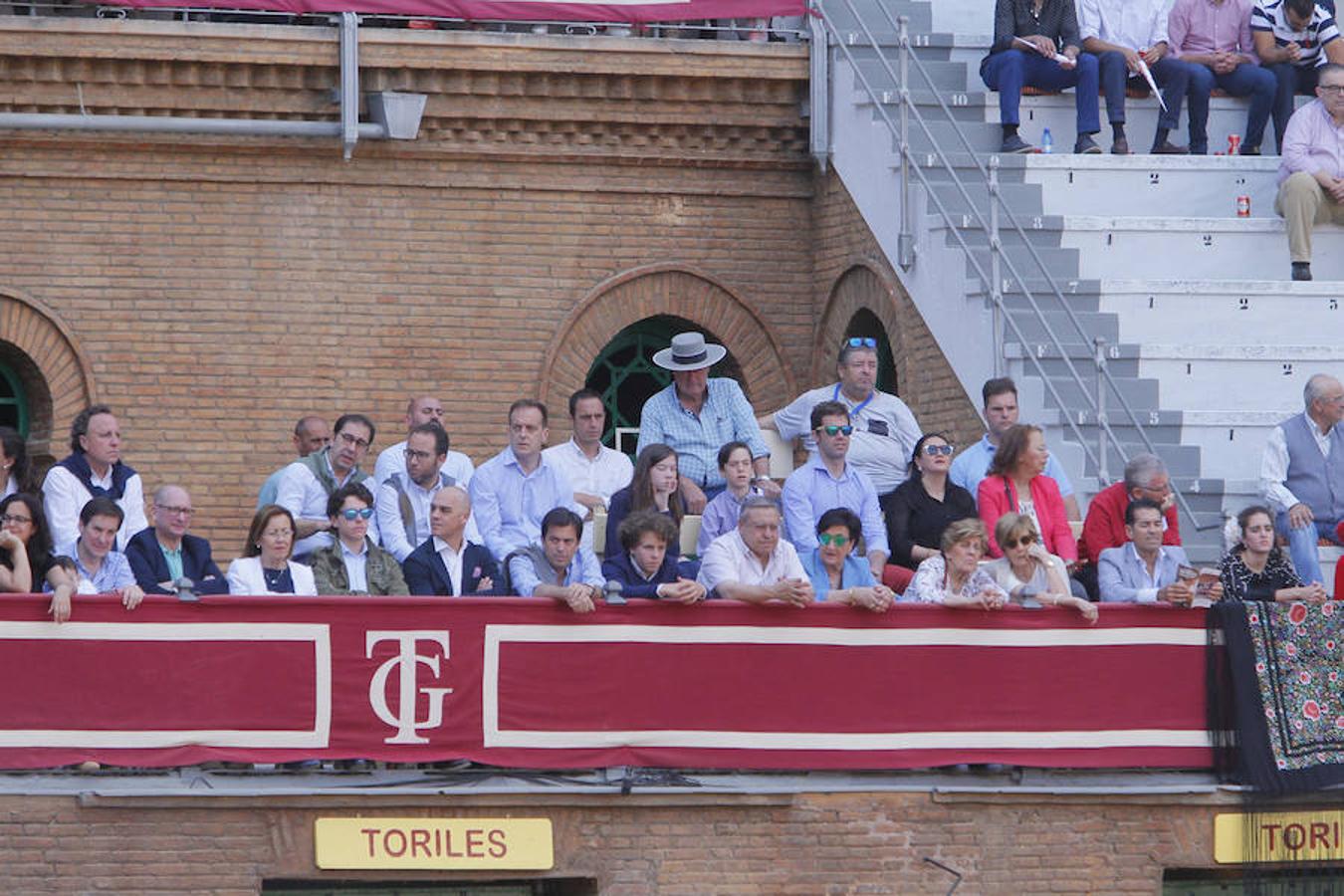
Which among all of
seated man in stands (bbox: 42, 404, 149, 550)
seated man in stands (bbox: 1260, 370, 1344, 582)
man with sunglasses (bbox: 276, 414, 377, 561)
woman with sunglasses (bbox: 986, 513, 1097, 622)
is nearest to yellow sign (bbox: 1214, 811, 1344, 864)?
woman with sunglasses (bbox: 986, 513, 1097, 622)

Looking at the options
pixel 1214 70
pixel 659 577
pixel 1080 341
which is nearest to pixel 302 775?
pixel 659 577

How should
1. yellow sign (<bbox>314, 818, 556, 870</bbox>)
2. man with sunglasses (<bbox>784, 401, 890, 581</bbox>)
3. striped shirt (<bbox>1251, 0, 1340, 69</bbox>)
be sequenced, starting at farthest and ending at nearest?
striped shirt (<bbox>1251, 0, 1340, 69</bbox>), man with sunglasses (<bbox>784, 401, 890, 581</bbox>), yellow sign (<bbox>314, 818, 556, 870</bbox>)

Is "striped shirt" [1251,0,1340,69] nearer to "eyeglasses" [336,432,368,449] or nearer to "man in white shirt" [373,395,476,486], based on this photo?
"man in white shirt" [373,395,476,486]

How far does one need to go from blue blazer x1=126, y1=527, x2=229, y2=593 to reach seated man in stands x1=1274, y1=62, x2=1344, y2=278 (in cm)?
847

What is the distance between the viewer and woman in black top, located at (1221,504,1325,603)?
15344mm

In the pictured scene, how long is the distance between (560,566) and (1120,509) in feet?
11.1

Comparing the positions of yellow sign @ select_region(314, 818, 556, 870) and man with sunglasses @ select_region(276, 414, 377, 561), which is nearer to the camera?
yellow sign @ select_region(314, 818, 556, 870)

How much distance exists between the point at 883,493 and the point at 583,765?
3.39 m

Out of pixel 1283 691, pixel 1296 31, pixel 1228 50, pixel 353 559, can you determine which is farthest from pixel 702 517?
pixel 1296 31

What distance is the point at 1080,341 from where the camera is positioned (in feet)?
62.8

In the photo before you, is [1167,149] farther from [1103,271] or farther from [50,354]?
[50,354]

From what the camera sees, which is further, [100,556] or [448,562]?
[448,562]

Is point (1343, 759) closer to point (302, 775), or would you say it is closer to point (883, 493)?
point (883, 493)

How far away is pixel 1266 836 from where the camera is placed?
15.2 metres
